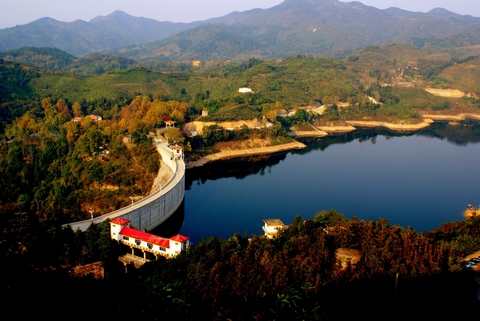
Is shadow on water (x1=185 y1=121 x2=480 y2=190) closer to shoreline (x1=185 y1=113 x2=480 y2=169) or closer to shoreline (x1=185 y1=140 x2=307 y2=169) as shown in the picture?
shoreline (x1=185 y1=140 x2=307 y2=169)

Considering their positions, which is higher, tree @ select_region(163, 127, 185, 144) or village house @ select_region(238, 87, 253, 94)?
village house @ select_region(238, 87, 253, 94)

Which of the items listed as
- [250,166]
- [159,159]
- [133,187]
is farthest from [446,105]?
[133,187]

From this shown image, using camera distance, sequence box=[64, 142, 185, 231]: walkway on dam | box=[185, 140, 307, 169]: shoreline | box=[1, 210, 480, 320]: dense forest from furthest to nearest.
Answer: box=[185, 140, 307, 169]: shoreline
box=[64, 142, 185, 231]: walkway on dam
box=[1, 210, 480, 320]: dense forest

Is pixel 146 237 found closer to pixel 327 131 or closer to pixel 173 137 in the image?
pixel 173 137

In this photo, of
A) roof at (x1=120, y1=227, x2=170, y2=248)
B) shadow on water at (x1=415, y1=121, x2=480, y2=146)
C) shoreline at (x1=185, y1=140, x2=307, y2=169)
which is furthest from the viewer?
shadow on water at (x1=415, y1=121, x2=480, y2=146)

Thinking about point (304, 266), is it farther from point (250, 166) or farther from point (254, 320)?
point (250, 166)

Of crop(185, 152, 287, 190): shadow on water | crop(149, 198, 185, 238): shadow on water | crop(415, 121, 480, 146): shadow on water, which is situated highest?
crop(415, 121, 480, 146): shadow on water

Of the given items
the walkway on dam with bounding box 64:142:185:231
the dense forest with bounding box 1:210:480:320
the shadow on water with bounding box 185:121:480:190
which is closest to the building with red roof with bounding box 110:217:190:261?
the walkway on dam with bounding box 64:142:185:231
